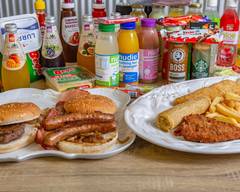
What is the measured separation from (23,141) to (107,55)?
0.43m

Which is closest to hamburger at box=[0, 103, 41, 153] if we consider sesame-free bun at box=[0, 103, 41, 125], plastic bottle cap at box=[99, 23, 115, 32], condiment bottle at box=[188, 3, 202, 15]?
sesame-free bun at box=[0, 103, 41, 125]

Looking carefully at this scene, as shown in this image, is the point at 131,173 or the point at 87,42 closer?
the point at 131,173

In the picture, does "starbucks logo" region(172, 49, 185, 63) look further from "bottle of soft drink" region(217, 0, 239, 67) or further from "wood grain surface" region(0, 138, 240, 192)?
"wood grain surface" region(0, 138, 240, 192)

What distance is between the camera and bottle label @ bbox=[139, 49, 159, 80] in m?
1.31

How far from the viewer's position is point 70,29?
4.77 feet

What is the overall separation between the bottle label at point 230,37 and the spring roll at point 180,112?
14.4 inches

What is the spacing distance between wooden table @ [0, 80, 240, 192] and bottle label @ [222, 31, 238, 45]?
1.91 ft

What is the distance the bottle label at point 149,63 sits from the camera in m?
1.31

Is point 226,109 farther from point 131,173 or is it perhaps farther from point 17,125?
point 17,125

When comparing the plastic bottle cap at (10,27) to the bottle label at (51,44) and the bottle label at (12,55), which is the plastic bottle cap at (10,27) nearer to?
the bottle label at (12,55)

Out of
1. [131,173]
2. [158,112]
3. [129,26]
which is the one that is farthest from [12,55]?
[131,173]

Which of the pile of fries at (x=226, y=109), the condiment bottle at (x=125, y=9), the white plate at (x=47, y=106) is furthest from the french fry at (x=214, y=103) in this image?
the condiment bottle at (x=125, y=9)

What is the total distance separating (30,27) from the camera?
4.41 feet

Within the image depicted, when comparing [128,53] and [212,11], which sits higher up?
[212,11]
